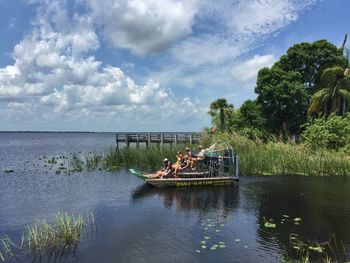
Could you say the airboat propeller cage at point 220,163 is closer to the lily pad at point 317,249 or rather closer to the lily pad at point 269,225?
the lily pad at point 269,225

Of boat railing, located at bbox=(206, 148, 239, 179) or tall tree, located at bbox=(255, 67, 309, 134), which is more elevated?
tall tree, located at bbox=(255, 67, 309, 134)

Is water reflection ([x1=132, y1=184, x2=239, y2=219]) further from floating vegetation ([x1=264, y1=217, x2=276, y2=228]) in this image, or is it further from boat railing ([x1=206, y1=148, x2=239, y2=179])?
floating vegetation ([x1=264, y1=217, x2=276, y2=228])

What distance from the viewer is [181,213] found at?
52.3ft

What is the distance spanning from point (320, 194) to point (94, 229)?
39.2ft

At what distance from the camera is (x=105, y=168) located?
30.8m

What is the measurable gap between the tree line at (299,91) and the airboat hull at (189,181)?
14.7 metres

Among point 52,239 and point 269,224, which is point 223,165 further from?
Result: point 52,239

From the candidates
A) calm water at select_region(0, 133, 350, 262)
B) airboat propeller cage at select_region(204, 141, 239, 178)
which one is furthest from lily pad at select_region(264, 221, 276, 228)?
airboat propeller cage at select_region(204, 141, 239, 178)

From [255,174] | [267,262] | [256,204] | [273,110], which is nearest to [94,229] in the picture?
[267,262]

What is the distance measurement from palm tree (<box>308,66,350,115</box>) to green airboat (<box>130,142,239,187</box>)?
14922 millimetres

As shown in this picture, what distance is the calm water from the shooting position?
37.0ft

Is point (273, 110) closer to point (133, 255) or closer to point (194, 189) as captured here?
point (194, 189)

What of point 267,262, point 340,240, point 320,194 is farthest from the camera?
point 320,194

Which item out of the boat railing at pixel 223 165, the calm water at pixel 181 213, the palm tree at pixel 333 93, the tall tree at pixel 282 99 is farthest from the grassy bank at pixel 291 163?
the tall tree at pixel 282 99
